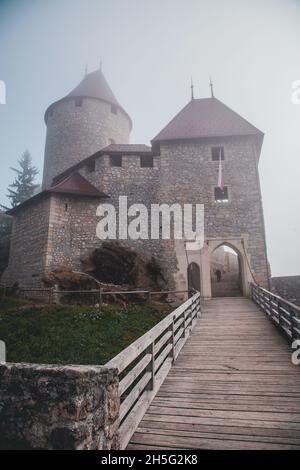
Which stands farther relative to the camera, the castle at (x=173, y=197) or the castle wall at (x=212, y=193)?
the castle wall at (x=212, y=193)

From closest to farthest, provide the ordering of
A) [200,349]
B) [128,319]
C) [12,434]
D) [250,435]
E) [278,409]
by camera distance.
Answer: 1. [12,434]
2. [250,435]
3. [278,409]
4. [200,349]
5. [128,319]

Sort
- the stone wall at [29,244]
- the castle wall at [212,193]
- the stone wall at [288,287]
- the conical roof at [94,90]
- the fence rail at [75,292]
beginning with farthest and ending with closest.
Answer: the conical roof at [94,90] < the stone wall at [288,287] < the castle wall at [212,193] < the stone wall at [29,244] < the fence rail at [75,292]

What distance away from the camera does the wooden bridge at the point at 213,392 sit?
2627 mm

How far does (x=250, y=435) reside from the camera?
2.68m

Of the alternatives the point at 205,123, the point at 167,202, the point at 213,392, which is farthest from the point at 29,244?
the point at 213,392

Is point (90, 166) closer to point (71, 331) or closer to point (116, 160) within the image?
point (116, 160)

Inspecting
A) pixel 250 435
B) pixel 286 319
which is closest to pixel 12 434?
pixel 250 435

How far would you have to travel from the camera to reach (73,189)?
48.9ft

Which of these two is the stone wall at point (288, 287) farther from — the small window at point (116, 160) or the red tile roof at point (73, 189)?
the small window at point (116, 160)

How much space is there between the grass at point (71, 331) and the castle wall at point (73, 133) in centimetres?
1644

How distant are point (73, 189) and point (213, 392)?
43.1 feet

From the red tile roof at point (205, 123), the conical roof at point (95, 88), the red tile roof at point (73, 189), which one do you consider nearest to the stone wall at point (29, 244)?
the red tile roof at point (73, 189)

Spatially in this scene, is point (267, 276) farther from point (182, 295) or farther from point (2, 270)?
point (2, 270)

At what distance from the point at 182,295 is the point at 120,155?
9375 millimetres
